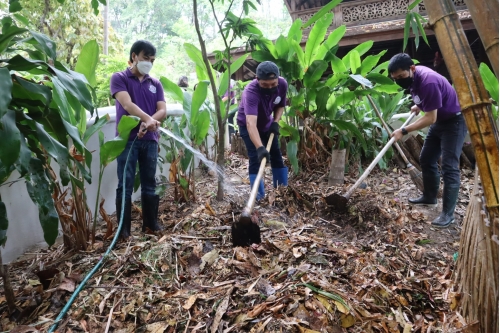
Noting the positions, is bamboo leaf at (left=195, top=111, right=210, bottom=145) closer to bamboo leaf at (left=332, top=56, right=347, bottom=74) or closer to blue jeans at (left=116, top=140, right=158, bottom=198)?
blue jeans at (left=116, top=140, right=158, bottom=198)

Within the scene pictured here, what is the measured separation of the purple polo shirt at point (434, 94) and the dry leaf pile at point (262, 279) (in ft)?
2.97

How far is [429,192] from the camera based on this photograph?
315cm

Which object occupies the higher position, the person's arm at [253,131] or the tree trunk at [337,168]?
the person's arm at [253,131]

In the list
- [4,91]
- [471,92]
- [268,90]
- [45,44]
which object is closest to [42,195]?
[4,91]

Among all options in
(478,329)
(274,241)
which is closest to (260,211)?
(274,241)

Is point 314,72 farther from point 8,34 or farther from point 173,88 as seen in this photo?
point 8,34

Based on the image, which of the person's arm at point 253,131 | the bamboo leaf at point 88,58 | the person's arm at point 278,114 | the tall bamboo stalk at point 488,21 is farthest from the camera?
the person's arm at point 278,114

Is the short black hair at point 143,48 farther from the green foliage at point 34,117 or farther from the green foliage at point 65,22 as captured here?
the green foliage at point 65,22

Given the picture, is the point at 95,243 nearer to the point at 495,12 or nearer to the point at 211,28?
the point at 495,12

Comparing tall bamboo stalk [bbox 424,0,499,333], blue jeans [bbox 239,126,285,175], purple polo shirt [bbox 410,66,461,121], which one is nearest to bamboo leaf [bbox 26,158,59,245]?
tall bamboo stalk [bbox 424,0,499,333]

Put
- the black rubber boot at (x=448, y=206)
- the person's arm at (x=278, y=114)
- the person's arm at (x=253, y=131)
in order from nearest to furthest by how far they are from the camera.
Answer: the black rubber boot at (x=448, y=206)
the person's arm at (x=253, y=131)
the person's arm at (x=278, y=114)

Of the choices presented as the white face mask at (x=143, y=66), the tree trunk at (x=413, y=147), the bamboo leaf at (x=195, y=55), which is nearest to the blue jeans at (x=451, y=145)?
the tree trunk at (x=413, y=147)

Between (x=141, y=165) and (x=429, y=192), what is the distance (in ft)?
8.65

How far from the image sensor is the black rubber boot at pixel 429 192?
122 inches
